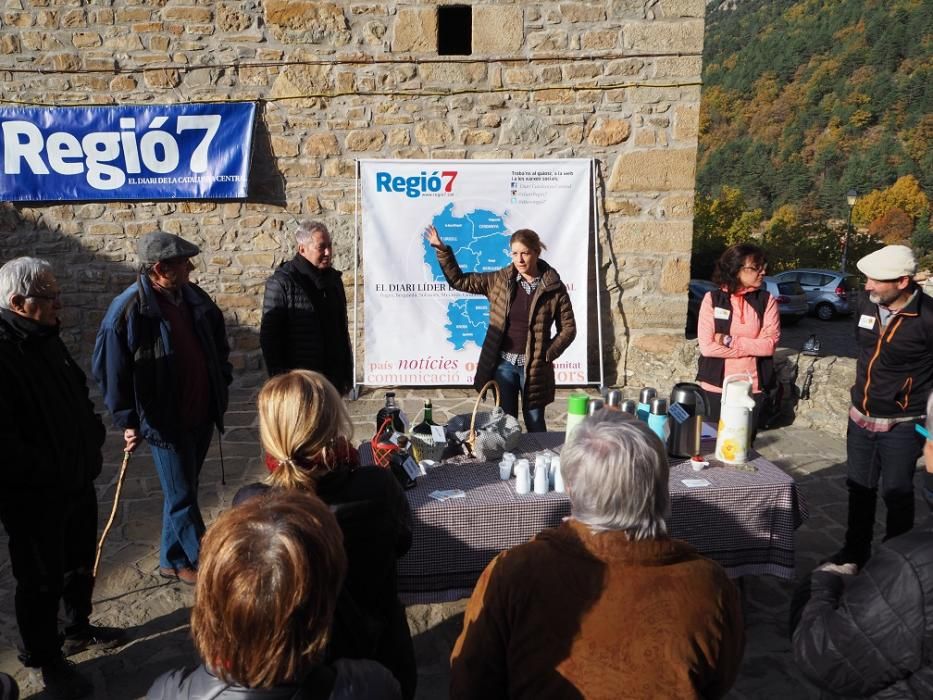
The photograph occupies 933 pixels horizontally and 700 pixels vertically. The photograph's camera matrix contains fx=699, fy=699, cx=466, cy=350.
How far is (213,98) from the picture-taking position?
21.1 ft

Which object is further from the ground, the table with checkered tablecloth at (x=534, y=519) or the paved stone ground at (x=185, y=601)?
the table with checkered tablecloth at (x=534, y=519)

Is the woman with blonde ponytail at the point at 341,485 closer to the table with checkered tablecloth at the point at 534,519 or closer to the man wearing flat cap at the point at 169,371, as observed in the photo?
the table with checkered tablecloth at the point at 534,519

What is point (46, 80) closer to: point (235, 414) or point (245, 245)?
point (245, 245)

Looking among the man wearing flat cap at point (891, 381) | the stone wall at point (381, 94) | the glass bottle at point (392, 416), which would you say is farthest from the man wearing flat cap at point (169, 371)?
the stone wall at point (381, 94)

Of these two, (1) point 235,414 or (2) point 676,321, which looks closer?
(1) point 235,414

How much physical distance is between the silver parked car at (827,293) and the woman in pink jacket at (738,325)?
14774 millimetres

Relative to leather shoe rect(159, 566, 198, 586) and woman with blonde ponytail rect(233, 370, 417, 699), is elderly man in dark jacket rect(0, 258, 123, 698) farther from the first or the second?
woman with blonde ponytail rect(233, 370, 417, 699)

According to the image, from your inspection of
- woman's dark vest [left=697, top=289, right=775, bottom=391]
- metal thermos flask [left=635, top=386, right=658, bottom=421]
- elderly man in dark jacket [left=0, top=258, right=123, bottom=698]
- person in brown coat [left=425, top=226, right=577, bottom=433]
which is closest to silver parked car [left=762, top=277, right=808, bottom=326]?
woman's dark vest [left=697, top=289, right=775, bottom=391]

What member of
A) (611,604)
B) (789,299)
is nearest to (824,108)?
(789,299)

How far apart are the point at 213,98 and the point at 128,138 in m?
0.88

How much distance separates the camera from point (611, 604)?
1362mm

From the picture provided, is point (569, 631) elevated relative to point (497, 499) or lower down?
elevated

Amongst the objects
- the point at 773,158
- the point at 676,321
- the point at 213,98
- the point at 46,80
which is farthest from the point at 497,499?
the point at 773,158

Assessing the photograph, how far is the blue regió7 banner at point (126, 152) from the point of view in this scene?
645 cm
